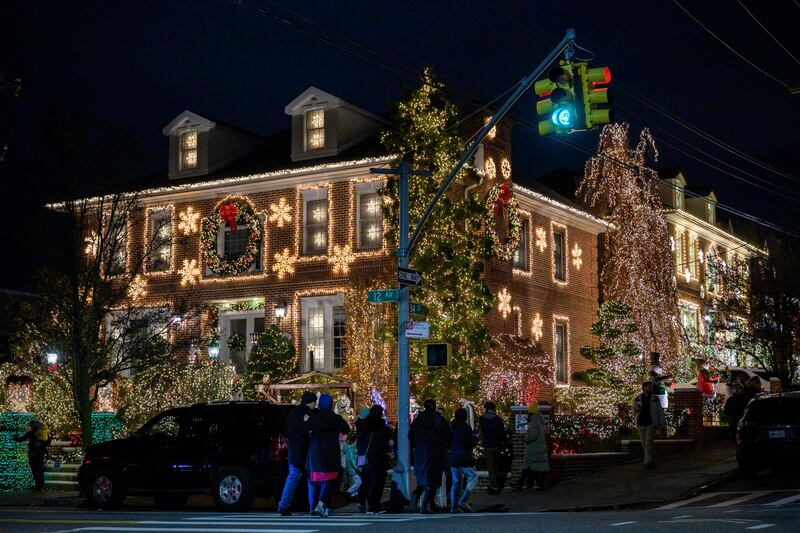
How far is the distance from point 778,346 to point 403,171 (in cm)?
2216

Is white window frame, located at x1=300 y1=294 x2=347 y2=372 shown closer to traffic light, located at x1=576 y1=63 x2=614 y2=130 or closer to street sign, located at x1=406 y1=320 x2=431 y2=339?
street sign, located at x1=406 y1=320 x2=431 y2=339

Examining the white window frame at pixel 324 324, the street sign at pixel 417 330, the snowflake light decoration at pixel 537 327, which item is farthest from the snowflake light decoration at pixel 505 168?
the street sign at pixel 417 330

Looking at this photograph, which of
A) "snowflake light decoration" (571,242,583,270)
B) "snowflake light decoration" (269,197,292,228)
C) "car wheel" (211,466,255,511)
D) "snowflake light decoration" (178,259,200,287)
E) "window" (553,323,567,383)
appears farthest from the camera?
"snowflake light decoration" (571,242,583,270)

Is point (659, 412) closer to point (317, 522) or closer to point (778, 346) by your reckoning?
point (317, 522)

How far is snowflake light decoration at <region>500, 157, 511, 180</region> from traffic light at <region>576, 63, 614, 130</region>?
51.2ft

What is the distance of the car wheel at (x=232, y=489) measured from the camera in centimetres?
1784

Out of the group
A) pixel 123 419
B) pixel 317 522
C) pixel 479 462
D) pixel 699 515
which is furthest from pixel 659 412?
pixel 123 419

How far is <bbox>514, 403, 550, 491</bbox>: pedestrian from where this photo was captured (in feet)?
66.3

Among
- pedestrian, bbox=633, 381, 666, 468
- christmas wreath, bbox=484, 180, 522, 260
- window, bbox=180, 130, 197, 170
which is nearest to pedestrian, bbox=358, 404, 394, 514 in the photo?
pedestrian, bbox=633, 381, 666, 468

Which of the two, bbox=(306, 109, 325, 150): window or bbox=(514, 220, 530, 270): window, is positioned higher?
bbox=(306, 109, 325, 150): window

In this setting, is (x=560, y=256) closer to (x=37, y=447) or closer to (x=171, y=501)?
(x=37, y=447)

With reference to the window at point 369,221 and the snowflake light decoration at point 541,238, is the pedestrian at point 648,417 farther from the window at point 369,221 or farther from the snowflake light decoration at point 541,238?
the snowflake light decoration at point 541,238

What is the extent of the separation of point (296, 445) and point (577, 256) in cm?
2320

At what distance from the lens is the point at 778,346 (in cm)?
3662
